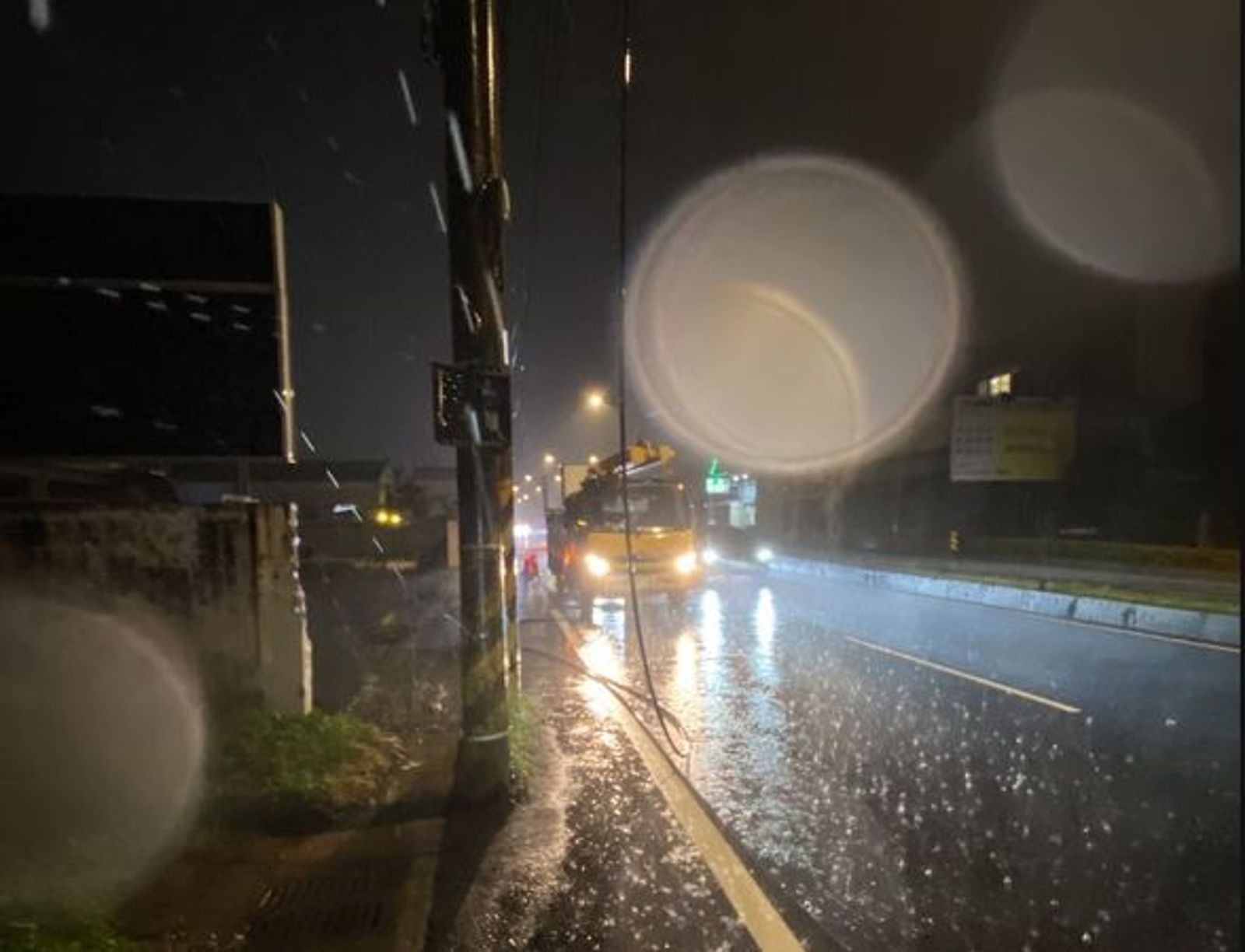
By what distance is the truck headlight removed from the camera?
59.0ft

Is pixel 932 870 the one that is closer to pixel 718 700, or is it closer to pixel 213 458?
pixel 718 700

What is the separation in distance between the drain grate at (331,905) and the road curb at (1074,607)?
10.5 meters

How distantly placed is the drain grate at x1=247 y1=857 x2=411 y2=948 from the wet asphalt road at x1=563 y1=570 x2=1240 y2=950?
2.06 metres

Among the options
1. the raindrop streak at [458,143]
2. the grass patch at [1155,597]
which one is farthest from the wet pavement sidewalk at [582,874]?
the grass patch at [1155,597]

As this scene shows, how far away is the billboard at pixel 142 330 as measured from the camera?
8.00 meters

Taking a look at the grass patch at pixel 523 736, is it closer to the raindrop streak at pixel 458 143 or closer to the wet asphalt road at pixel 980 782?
the wet asphalt road at pixel 980 782

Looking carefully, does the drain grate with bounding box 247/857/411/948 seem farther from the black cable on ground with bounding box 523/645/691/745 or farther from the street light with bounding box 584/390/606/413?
the street light with bounding box 584/390/606/413

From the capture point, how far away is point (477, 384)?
6500 mm

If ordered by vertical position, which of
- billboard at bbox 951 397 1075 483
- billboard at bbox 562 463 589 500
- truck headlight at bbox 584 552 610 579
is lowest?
truck headlight at bbox 584 552 610 579

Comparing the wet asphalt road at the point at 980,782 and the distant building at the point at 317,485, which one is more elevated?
the distant building at the point at 317,485

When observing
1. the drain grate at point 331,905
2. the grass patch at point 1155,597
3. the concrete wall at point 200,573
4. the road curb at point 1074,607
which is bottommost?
the road curb at point 1074,607

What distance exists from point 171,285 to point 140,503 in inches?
81.1

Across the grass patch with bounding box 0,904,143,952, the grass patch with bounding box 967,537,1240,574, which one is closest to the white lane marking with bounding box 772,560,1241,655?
the grass patch with bounding box 967,537,1240,574

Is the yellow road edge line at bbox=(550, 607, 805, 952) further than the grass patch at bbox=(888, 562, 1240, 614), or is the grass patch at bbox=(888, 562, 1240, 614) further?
the grass patch at bbox=(888, 562, 1240, 614)
